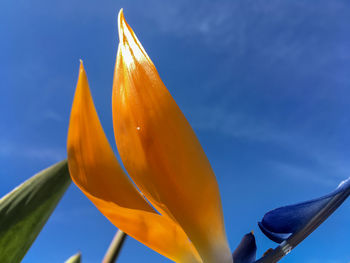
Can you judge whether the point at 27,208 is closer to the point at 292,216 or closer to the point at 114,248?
the point at 114,248

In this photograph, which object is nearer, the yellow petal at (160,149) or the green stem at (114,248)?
the yellow petal at (160,149)

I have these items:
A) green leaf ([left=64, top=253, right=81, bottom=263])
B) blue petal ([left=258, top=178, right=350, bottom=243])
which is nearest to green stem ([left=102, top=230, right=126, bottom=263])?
green leaf ([left=64, top=253, right=81, bottom=263])

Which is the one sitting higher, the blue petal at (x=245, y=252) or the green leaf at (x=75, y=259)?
the blue petal at (x=245, y=252)

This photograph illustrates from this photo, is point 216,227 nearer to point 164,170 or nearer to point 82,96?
point 164,170

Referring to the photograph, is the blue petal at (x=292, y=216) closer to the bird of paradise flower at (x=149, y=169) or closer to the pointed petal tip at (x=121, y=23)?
the bird of paradise flower at (x=149, y=169)

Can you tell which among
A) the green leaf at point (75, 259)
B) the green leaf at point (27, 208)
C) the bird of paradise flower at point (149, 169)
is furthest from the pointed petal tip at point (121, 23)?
the green leaf at point (75, 259)

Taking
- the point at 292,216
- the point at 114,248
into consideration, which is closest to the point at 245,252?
the point at 292,216

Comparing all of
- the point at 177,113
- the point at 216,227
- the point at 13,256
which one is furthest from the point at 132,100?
the point at 13,256
